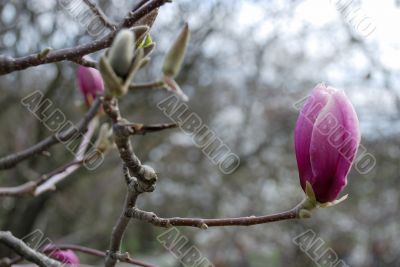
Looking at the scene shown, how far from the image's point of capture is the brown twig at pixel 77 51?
0.67 metres

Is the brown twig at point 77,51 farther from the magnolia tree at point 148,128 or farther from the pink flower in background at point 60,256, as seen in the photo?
the pink flower in background at point 60,256

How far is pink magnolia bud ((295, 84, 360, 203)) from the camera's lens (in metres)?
0.79

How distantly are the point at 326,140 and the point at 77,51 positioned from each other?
400 millimetres

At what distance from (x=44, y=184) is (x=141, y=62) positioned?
67 cm

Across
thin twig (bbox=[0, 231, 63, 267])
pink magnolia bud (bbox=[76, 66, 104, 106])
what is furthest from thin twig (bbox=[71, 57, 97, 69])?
pink magnolia bud (bbox=[76, 66, 104, 106])

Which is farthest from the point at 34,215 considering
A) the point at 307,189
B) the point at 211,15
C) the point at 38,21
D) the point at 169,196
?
the point at 169,196

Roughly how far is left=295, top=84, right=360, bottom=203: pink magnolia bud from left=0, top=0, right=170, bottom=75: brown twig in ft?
1.00

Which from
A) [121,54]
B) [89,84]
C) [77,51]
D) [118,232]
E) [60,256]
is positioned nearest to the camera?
[121,54]

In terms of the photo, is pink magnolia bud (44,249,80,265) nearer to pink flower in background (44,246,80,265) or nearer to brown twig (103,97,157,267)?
pink flower in background (44,246,80,265)

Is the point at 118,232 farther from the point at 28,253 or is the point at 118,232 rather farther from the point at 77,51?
the point at 77,51

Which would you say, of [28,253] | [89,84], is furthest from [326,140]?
[89,84]

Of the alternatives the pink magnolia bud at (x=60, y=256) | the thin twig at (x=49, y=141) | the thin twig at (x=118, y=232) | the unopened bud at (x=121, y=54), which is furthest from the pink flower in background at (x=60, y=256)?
the unopened bud at (x=121, y=54)

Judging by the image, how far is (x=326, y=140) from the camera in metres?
0.79

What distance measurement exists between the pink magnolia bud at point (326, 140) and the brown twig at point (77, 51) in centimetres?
31
